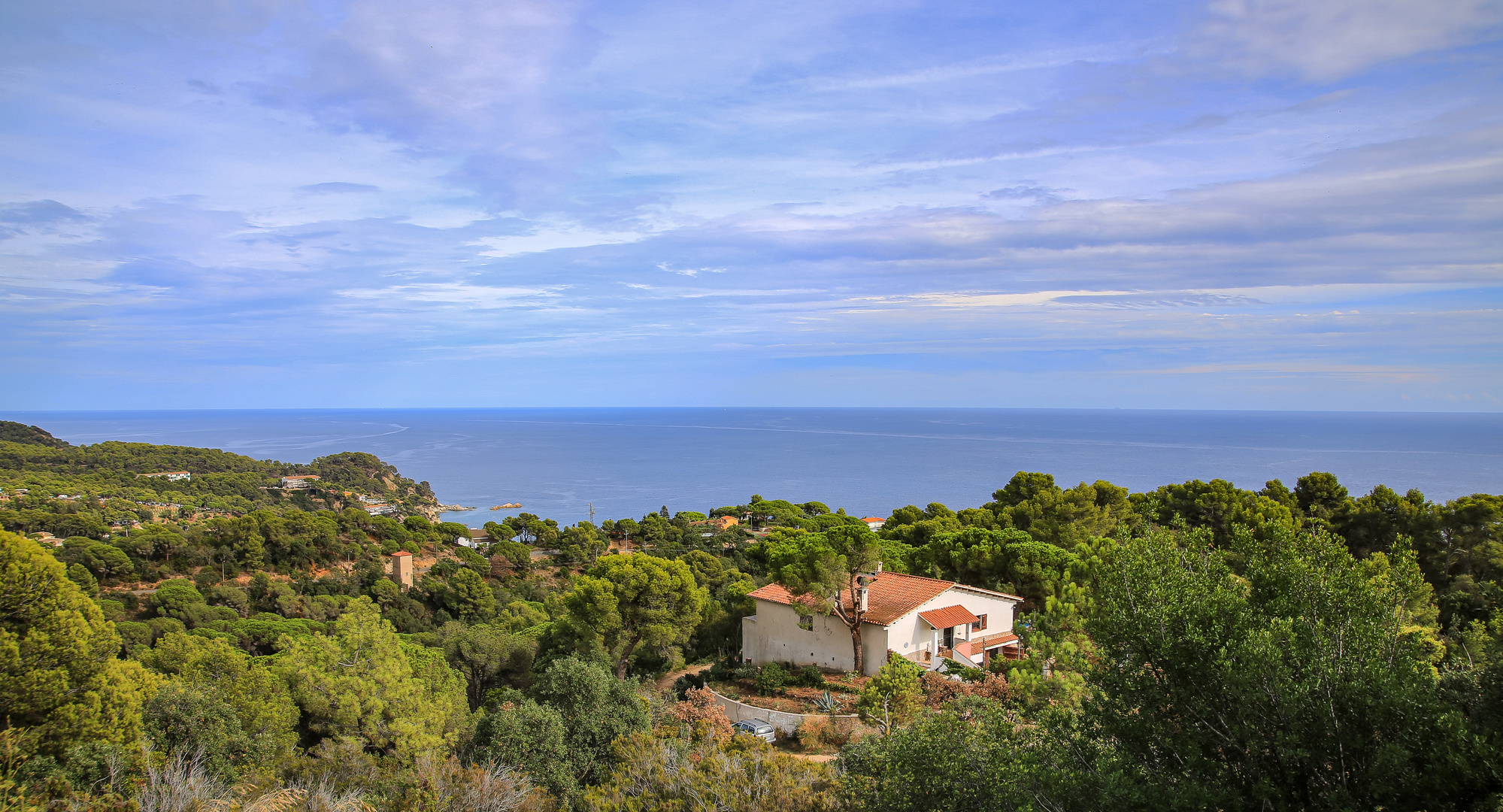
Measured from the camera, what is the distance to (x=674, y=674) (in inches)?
793

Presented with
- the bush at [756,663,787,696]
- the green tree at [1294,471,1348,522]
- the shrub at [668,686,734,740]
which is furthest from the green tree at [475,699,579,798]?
the green tree at [1294,471,1348,522]

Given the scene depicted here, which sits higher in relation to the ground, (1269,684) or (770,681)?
(1269,684)

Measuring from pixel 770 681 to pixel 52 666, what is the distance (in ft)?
40.2

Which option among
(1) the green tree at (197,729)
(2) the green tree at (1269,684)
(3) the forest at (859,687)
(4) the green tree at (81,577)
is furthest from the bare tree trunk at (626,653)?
(4) the green tree at (81,577)

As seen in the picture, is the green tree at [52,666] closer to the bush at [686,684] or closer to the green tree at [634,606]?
the green tree at [634,606]

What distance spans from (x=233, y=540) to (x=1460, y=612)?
135 feet

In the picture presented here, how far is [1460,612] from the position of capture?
61.0 feet

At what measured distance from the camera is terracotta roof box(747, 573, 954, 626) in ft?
59.3

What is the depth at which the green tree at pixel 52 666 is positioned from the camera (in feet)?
29.0

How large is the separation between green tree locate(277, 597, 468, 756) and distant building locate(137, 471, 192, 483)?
5249 centimetres

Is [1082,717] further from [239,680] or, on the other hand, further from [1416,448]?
[1416,448]

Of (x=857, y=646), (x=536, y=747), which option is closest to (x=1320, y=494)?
(x=857, y=646)

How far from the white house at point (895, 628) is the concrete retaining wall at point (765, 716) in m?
2.71

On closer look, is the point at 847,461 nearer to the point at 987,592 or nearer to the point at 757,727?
the point at 987,592
